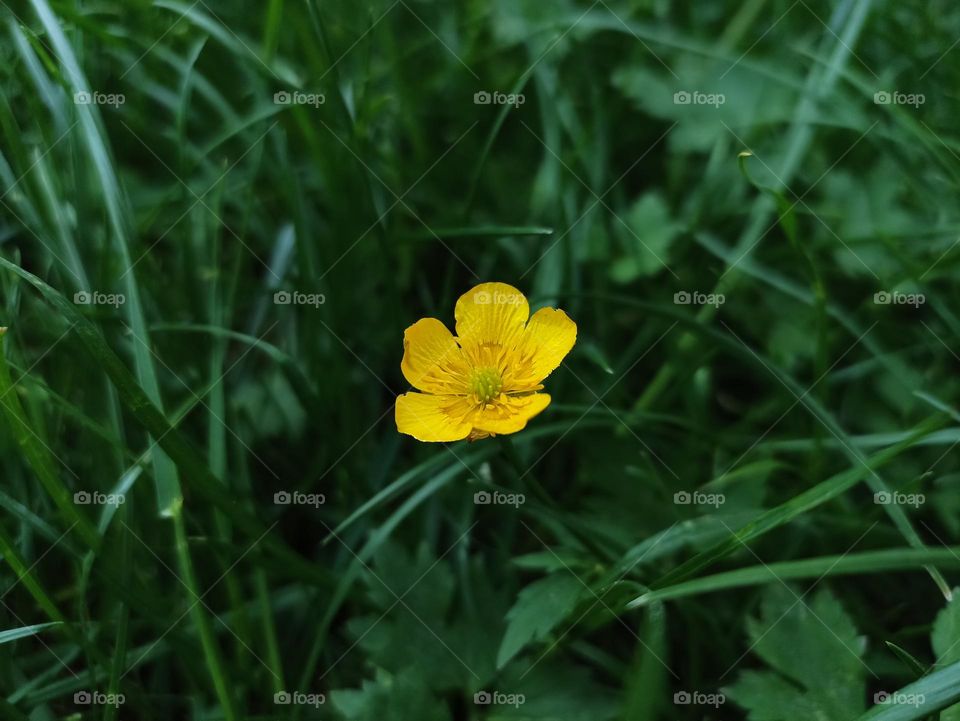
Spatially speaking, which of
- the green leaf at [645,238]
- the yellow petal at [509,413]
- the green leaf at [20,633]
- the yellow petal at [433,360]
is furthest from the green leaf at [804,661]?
the green leaf at [20,633]

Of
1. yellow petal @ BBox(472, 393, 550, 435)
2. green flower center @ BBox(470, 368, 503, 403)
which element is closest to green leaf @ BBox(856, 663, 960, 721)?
yellow petal @ BBox(472, 393, 550, 435)

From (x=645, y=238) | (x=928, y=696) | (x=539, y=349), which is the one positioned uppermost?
(x=645, y=238)

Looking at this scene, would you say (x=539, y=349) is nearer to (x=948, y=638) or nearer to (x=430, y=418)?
(x=430, y=418)

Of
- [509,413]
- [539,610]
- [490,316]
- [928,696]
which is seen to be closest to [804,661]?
[928,696]

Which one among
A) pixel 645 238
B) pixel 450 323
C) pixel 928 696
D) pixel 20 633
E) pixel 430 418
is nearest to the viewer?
pixel 928 696

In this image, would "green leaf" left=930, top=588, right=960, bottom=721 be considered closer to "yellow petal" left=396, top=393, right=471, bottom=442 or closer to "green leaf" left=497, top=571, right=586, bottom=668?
"green leaf" left=497, top=571, right=586, bottom=668

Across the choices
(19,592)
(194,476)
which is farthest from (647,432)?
(19,592)
